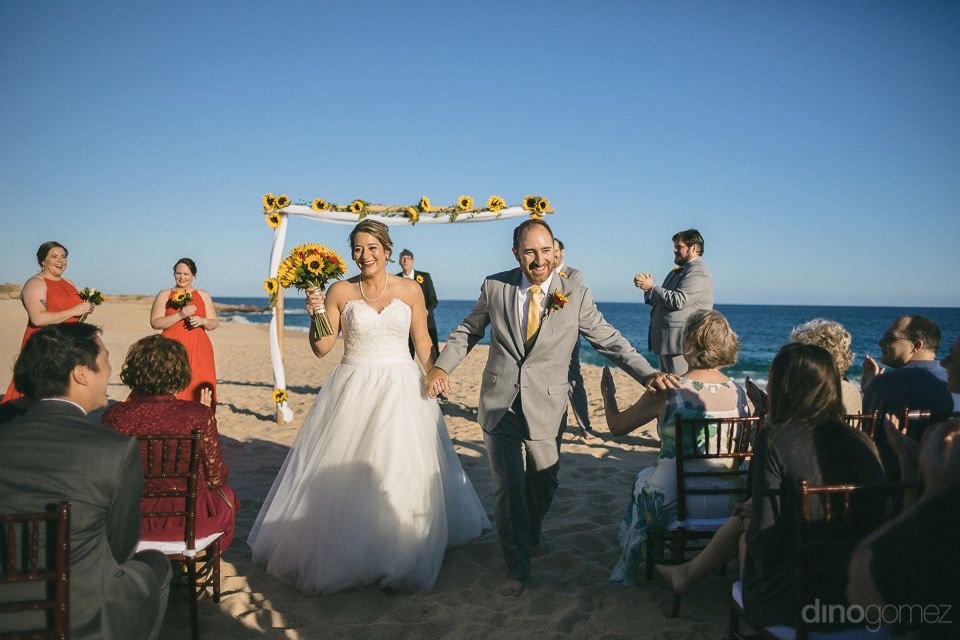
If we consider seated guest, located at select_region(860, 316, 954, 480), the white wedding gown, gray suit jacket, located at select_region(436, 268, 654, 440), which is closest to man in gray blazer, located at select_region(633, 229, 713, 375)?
seated guest, located at select_region(860, 316, 954, 480)

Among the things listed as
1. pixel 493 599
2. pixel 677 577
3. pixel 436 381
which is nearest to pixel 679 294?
pixel 436 381

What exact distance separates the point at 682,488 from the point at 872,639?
1.23 meters

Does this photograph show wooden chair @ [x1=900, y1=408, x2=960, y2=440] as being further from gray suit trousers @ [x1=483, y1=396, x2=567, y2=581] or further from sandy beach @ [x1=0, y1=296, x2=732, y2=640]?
gray suit trousers @ [x1=483, y1=396, x2=567, y2=581]

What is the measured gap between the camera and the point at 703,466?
3635 mm

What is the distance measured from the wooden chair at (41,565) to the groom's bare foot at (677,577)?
2.76 meters

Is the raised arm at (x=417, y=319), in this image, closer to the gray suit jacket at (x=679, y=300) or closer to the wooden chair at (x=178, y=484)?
the wooden chair at (x=178, y=484)

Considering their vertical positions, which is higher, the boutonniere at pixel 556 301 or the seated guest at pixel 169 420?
the boutonniere at pixel 556 301

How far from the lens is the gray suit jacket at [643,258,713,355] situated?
652 centimetres

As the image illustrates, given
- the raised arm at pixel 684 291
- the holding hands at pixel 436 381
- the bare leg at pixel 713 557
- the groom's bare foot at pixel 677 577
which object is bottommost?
the groom's bare foot at pixel 677 577

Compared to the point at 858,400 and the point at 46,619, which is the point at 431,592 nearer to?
the point at 46,619

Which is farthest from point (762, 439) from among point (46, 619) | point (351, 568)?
point (46, 619)

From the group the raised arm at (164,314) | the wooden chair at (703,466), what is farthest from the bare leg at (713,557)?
the raised arm at (164,314)

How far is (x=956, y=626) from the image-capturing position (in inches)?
67.7

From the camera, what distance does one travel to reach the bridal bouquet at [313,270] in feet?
14.8
